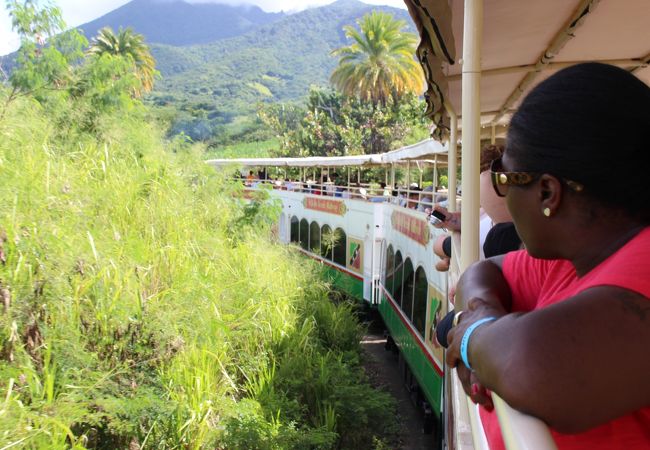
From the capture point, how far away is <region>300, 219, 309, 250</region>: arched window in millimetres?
16705

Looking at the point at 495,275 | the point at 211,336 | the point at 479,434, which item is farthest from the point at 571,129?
the point at 211,336

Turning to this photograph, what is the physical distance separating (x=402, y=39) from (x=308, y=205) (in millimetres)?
21749

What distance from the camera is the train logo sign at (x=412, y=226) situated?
7.99 m

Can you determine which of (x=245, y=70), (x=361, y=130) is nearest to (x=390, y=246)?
(x=361, y=130)

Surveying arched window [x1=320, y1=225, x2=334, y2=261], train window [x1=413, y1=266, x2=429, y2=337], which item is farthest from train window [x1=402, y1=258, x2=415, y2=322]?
arched window [x1=320, y1=225, x2=334, y2=261]

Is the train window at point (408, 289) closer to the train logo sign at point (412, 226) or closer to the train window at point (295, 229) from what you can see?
the train logo sign at point (412, 226)

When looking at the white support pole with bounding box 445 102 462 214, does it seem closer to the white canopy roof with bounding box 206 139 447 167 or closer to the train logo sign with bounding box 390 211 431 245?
the white canopy roof with bounding box 206 139 447 167

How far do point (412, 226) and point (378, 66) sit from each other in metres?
25.8

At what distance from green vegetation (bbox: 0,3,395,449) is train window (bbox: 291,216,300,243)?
840 centimetres

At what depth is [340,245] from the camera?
1436cm

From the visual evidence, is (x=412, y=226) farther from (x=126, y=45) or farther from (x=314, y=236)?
(x=126, y=45)

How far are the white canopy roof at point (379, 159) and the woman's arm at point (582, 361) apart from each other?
6.27 metres

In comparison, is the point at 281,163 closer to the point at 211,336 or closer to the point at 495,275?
the point at 211,336

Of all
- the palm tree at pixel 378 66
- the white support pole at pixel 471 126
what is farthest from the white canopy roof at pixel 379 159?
the palm tree at pixel 378 66
